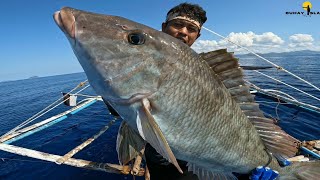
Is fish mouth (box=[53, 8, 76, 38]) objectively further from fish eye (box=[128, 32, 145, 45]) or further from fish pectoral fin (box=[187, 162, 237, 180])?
fish pectoral fin (box=[187, 162, 237, 180])

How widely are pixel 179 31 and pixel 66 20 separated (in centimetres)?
285

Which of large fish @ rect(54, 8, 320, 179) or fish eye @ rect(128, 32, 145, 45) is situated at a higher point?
fish eye @ rect(128, 32, 145, 45)

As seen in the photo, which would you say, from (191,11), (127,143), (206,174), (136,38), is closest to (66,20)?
(136,38)

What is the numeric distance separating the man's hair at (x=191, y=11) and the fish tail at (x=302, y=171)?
2.99 meters

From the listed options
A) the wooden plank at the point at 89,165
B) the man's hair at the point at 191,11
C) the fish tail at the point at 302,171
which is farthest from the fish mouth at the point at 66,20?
the wooden plank at the point at 89,165

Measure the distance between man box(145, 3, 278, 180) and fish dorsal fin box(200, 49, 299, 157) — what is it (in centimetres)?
169

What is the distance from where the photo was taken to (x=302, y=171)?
3.57 metres

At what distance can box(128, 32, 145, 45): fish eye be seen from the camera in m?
2.22

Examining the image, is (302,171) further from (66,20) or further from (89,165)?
(89,165)

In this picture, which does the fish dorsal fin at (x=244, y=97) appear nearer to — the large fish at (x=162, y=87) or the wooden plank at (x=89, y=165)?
the large fish at (x=162, y=87)

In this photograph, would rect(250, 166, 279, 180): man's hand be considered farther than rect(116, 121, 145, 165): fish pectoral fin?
Yes

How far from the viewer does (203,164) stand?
2811 mm

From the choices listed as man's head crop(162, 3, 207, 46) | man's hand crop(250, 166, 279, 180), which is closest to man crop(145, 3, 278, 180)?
Result: man's head crop(162, 3, 207, 46)

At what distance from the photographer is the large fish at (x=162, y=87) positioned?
2.08 meters
